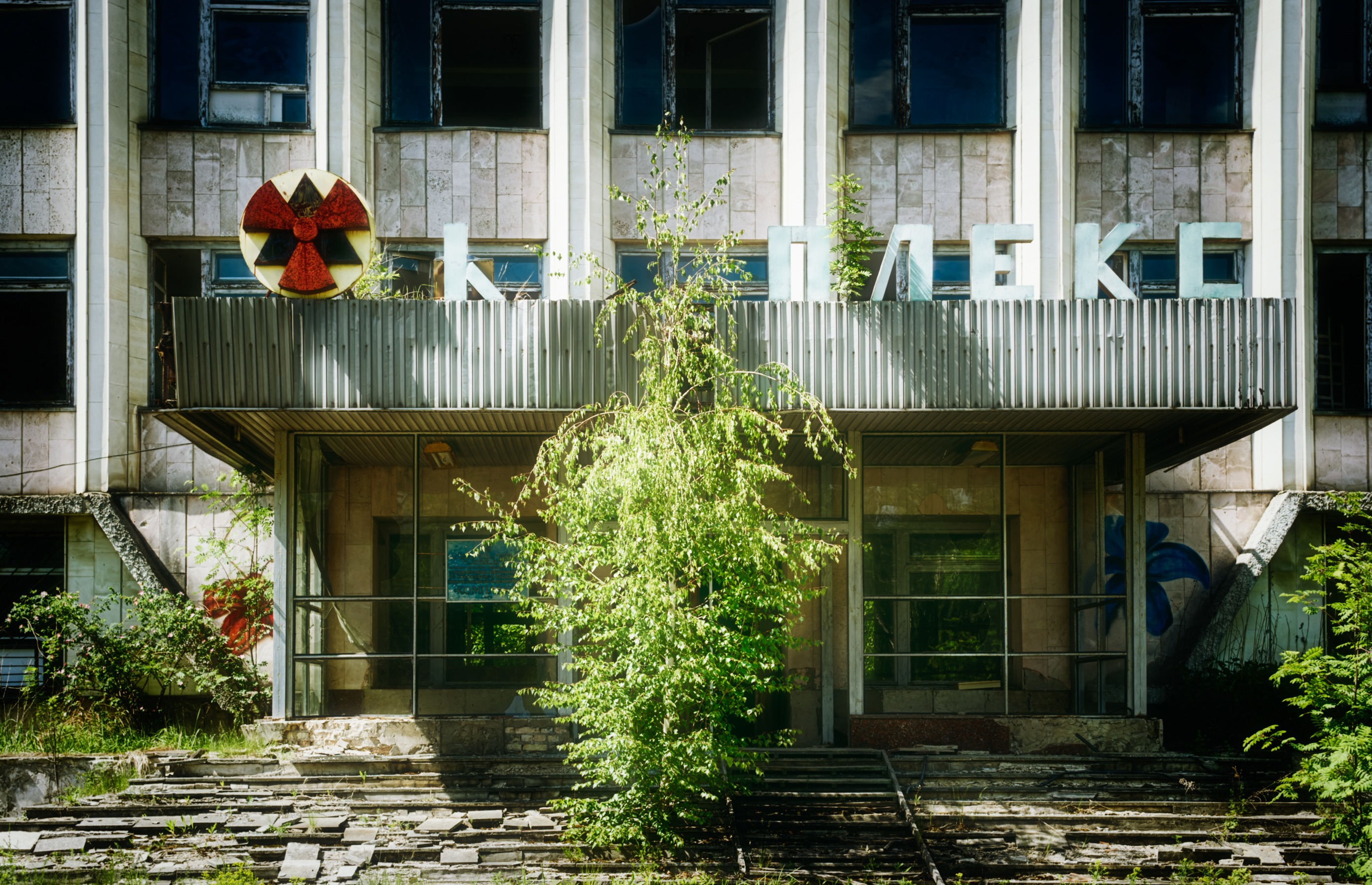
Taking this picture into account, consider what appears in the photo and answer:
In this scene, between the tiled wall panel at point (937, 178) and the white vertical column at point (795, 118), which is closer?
the white vertical column at point (795, 118)

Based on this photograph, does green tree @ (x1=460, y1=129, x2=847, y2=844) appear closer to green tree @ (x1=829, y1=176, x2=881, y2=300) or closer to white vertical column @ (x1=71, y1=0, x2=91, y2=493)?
green tree @ (x1=829, y1=176, x2=881, y2=300)

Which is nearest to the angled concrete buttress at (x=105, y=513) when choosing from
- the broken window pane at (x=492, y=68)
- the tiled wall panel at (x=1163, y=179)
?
the broken window pane at (x=492, y=68)

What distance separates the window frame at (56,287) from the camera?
13.5 metres

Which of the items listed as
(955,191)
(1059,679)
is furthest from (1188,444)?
(955,191)

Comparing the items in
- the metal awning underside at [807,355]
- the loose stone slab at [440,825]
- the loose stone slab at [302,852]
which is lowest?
the loose stone slab at [302,852]

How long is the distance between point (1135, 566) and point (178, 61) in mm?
14020

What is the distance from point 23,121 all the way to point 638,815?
12379 millimetres

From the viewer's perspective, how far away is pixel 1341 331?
1400cm

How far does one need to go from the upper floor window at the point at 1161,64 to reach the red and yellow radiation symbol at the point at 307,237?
32.9 feet

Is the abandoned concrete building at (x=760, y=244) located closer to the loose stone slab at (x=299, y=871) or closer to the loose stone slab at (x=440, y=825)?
the loose stone slab at (x=440, y=825)

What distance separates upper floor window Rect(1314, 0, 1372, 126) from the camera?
14031mm

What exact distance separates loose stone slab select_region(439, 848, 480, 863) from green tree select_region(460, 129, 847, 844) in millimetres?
915

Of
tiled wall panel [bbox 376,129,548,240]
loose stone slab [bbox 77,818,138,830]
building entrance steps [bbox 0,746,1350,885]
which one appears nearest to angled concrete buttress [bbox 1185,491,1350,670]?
building entrance steps [bbox 0,746,1350,885]

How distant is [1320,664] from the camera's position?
896 centimetres
